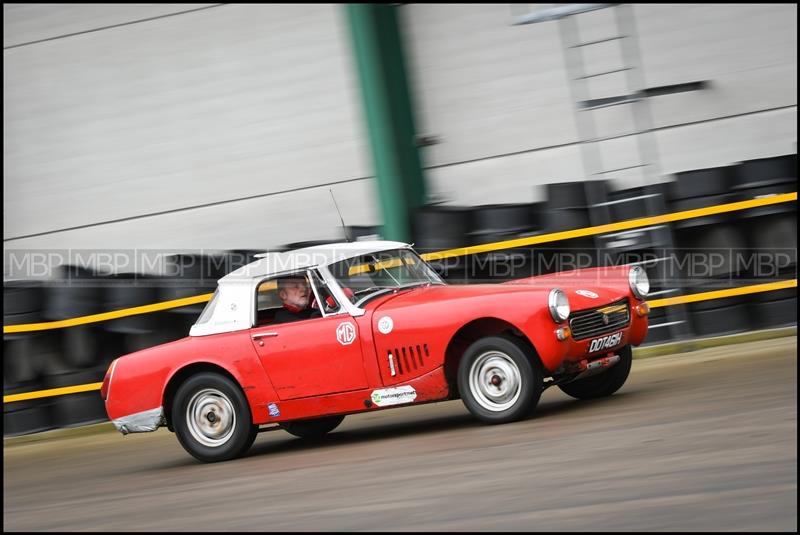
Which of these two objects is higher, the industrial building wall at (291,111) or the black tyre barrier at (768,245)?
the industrial building wall at (291,111)

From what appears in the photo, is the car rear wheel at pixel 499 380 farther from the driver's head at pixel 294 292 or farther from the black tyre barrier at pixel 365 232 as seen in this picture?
the black tyre barrier at pixel 365 232

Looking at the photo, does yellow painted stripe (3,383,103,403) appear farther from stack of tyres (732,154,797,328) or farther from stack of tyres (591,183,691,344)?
stack of tyres (732,154,797,328)

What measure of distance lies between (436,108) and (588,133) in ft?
6.17

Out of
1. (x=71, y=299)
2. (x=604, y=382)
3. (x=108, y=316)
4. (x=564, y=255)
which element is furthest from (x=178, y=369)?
(x=564, y=255)

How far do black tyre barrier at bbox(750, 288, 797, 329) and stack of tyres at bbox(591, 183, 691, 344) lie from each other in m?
0.64

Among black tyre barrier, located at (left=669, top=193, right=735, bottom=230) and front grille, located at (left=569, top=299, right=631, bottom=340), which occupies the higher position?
black tyre barrier, located at (left=669, top=193, right=735, bottom=230)

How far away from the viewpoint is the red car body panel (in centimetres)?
666

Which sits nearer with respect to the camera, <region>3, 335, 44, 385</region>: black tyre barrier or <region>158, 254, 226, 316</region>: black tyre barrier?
<region>3, 335, 44, 385</region>: black tyre barrier

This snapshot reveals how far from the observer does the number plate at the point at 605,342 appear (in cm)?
671

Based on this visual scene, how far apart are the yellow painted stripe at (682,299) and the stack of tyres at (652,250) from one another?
0.10m

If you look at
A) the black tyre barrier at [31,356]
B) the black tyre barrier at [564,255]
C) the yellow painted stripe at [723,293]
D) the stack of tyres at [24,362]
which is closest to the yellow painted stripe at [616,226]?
the black tyre barrier at [564,255]

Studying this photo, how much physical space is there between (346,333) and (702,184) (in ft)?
14.9

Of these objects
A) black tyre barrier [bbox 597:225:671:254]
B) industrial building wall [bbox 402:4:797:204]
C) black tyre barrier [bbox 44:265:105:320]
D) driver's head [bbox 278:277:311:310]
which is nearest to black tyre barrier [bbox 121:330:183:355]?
black tyre barrier [bbox 44:265:105:320]

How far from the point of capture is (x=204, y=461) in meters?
7.48
